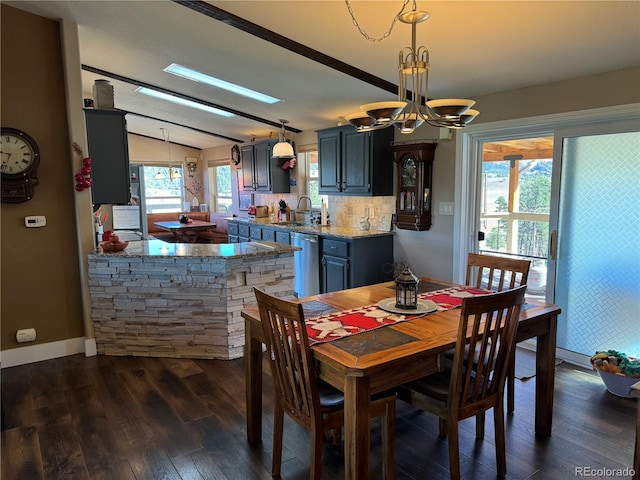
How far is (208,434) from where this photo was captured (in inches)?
94.1

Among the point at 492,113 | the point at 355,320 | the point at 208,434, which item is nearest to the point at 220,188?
the point at 492,113

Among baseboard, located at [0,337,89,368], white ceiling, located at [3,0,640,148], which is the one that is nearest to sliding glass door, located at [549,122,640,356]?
white ceiling, located at [3,0,640,148]

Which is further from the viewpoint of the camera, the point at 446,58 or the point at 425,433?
the point at 446,58

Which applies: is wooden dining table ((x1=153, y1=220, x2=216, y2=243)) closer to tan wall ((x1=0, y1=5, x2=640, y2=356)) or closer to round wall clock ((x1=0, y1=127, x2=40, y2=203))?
tan wall ((x1=0, y1=5, x2=640, y2=356))

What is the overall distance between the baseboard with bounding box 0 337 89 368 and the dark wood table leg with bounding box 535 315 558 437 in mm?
3381

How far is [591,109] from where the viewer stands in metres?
2.97

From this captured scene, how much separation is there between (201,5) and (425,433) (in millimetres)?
2906

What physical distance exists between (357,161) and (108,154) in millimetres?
2416

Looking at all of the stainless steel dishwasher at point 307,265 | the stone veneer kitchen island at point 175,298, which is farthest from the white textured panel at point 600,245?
the stainless steel dishwasher at point 307,265

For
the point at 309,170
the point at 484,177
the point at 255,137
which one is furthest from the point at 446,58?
the point at 255,137

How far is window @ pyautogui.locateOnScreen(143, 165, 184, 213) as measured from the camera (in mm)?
8352

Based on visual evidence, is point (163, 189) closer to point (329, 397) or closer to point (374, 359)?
point (329, 397)

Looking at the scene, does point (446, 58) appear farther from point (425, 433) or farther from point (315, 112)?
point (425, 433)

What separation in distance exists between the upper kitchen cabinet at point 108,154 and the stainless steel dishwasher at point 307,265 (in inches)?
81.1
